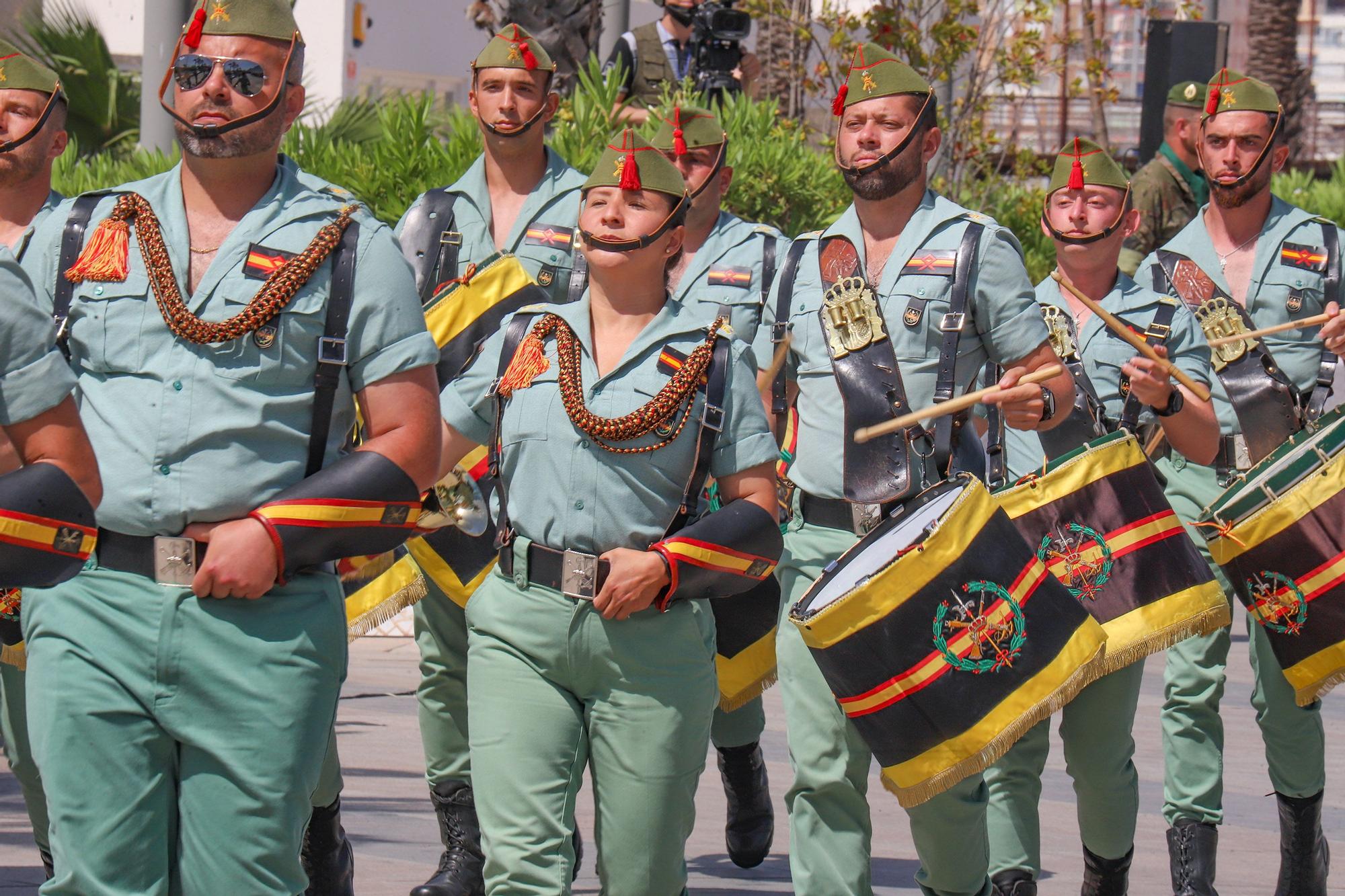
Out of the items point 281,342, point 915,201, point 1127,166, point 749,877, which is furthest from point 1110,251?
point 1127,166

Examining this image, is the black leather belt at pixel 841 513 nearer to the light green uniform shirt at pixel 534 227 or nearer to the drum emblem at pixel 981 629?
the drum emblem at pixel 981 629

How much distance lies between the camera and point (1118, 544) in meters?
5.78

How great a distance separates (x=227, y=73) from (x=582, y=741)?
168 cm

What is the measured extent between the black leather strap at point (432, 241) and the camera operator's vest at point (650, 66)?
228 inches

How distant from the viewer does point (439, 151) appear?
1072cm

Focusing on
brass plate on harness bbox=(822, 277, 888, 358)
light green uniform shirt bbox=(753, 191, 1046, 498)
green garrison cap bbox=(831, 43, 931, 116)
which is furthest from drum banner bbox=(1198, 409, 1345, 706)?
green garrison cap bbox=(831, 43, 931, 116)

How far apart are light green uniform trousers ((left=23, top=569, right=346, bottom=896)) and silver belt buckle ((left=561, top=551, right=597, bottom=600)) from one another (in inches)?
32.1

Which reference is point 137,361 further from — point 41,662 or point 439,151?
point 439,151

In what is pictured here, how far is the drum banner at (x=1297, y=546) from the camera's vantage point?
6.03 m

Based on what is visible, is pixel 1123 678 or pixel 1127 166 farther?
pixel 1127 166

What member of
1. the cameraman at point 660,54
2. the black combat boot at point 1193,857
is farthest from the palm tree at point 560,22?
the black combat boot at point 1193,857

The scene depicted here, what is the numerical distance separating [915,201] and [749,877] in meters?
2.35

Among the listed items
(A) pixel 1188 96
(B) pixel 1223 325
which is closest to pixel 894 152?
(B) pixel 1223 325

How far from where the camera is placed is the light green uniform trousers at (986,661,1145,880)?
19.9 feet
